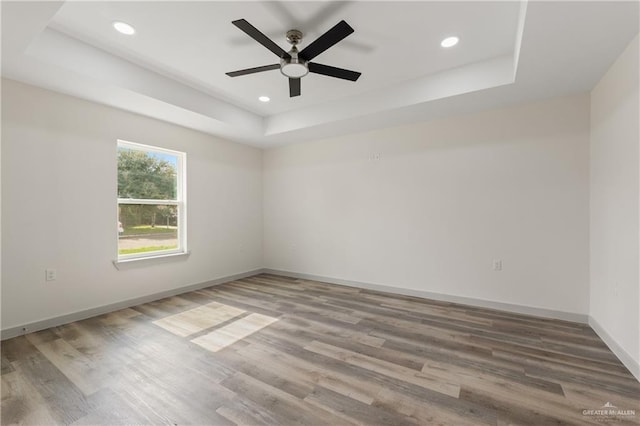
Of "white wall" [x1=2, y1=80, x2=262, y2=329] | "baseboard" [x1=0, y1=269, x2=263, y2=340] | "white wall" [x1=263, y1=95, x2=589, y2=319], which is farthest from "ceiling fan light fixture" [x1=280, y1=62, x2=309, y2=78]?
"baseboard" [x1=0, y1=269, x2=263, y2=340]

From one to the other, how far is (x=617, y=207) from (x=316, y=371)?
2934 millimetres

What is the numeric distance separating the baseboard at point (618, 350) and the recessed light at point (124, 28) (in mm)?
4847

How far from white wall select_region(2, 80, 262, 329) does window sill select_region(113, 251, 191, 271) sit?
0.19 ft

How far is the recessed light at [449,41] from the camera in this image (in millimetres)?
2555

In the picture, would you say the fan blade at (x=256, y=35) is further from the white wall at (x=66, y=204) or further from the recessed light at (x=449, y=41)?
the white wall at (x=66, y=204)

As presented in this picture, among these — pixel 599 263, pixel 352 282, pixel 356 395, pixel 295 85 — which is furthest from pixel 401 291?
pixel 295 85

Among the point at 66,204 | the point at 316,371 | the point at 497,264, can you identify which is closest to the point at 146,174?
the point at 66,204

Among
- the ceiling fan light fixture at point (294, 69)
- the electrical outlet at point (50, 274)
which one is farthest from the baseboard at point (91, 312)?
the ceiling fan light fixture at point (294, 69)

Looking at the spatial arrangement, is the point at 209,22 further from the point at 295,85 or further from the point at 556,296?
the point at 556,296

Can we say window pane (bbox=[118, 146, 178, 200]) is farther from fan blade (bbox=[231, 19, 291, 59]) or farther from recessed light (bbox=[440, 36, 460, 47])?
recessed light (bbox=[440, 36, 460, 47])

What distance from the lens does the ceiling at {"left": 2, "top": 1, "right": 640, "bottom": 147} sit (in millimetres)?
2096

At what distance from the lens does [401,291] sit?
4160 millimetres

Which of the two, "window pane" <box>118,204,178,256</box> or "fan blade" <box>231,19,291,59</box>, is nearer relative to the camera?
"fan blade" <box>231,19,291,59</box>

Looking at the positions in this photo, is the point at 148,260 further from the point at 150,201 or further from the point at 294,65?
the point at 294,65
